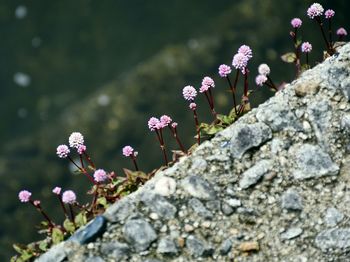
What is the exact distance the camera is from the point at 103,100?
9.05 m

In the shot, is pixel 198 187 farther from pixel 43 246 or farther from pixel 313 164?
pixel 43 246

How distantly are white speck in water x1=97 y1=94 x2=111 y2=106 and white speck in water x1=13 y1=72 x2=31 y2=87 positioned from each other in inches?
59.7

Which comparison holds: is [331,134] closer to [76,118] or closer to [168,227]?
[168,227]

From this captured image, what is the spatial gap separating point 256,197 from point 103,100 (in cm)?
623

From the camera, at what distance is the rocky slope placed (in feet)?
9.85

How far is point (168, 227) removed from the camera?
120 inches

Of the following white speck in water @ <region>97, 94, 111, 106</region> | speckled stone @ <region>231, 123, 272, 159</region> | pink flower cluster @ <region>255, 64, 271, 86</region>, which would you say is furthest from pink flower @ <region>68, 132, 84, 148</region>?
white speck in water @ <region>97, 94, 111, 106</region>

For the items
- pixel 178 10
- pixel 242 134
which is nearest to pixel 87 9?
pixel 178 10

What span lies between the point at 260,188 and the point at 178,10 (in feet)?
21.6

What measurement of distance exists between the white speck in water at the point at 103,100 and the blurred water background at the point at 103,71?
19 mm

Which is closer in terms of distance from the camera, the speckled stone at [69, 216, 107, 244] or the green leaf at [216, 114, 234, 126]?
the speckled stone at [69, 216, 107, 244]

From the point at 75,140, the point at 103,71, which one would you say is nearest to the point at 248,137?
the point at 75,140

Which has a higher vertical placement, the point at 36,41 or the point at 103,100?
the point at 36,41

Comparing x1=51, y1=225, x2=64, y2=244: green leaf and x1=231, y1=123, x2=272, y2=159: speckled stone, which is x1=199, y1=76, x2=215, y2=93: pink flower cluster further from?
x1=51, y1=225, x2=64, y2=244: green leaf
